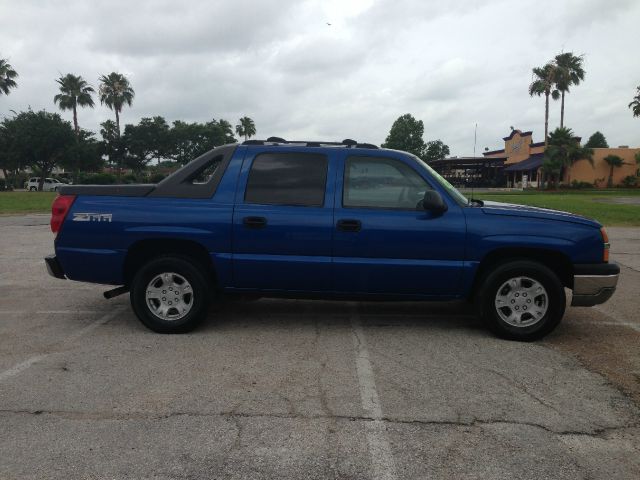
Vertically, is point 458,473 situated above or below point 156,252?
below

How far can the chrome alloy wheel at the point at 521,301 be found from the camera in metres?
4.72

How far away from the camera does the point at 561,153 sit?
50.1 m

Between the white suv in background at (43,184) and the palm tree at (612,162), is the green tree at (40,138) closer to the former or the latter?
the white suv in background at (43,184)

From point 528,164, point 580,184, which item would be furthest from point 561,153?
point 528,164

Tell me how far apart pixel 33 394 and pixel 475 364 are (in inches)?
131

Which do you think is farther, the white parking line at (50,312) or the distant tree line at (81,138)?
the distant tree line at (81,138)

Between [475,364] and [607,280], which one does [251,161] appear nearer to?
[475,364]

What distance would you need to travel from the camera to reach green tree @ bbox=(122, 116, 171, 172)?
218ft

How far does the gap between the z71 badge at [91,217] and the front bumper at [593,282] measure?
4.40 meters

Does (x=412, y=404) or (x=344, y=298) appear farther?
(x=344, y=298)

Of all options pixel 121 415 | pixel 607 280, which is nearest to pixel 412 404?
pixel 121 415

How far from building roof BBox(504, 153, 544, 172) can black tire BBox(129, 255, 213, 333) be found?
183ft

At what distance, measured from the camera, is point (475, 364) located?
4199 mm

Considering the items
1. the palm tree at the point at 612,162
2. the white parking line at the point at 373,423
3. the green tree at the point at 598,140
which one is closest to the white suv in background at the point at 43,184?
the palm tree at the point at 612,162
